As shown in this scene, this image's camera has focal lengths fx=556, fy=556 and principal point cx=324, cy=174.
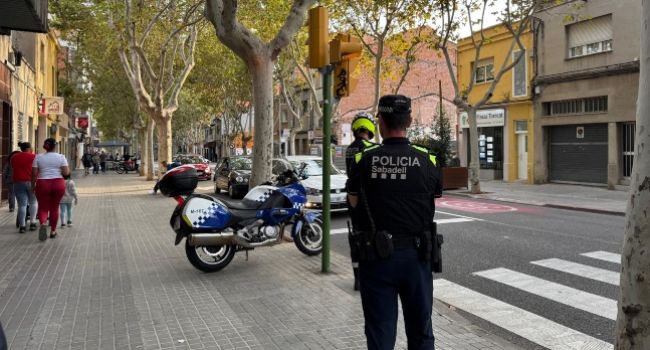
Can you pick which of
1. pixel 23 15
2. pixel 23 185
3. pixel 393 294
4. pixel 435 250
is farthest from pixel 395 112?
pixel 23 185

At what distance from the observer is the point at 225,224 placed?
7.01 metres

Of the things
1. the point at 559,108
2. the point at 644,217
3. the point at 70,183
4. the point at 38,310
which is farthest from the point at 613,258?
the point at 559,108

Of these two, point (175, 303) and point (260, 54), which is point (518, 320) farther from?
point (260, 54)

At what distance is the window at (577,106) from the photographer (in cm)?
1991

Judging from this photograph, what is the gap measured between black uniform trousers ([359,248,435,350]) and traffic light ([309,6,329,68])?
12.9ft

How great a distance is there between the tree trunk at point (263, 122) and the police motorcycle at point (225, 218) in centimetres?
223

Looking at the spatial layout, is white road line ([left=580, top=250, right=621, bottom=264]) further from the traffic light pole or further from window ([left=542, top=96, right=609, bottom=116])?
window ([left=542, top=96, right=609, bottom=116])

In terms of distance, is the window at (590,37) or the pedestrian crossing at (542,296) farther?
the window at (590,37)

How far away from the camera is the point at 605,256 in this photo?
7824 mm

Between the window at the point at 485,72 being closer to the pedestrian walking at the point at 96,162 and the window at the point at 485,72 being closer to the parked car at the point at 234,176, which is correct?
the parked car at the point at 234,176

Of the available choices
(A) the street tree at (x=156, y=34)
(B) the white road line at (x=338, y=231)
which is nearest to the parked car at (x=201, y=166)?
(A) the street tree at (x=156, y=34)

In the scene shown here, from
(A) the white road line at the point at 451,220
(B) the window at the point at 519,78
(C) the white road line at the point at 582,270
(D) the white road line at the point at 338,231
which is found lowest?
(C) the white road line at the point at 582,270

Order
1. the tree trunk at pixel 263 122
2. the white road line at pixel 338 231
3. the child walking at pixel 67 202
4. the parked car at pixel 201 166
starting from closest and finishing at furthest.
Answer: the tree trunk at pixel 263 122 < the white road line at pixel 338 231 < the child walking at pixel 67 202 < the parked car at pixel 201 166

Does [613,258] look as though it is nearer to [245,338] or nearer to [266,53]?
[245,338]
